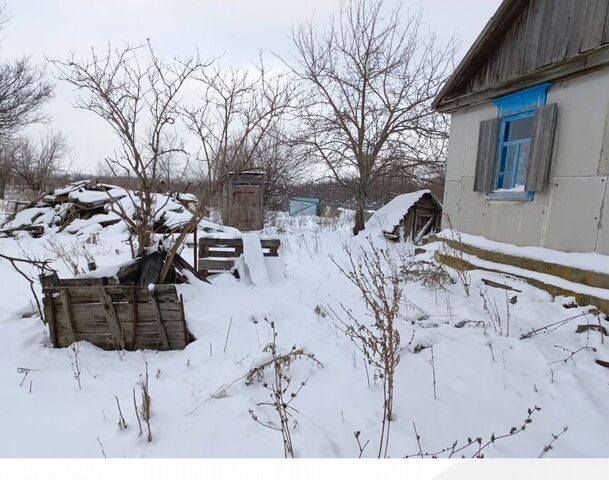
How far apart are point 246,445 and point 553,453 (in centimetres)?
166

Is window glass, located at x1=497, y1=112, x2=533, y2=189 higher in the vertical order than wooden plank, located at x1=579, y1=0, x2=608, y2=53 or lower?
lower

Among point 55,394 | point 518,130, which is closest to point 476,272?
point 518,130

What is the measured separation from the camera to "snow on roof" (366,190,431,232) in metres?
10.4

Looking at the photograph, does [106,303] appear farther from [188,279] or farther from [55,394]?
[188,279]

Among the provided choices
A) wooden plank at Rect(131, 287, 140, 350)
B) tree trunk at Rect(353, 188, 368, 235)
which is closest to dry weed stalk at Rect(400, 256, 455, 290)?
wooden plank at Rect(131, 287, 140, 350)

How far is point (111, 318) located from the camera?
2.84m

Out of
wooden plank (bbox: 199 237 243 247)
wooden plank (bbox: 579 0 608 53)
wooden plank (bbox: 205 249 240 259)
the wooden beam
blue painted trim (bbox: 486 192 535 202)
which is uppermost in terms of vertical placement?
wooden plank (bbox: 579 0 608 53)

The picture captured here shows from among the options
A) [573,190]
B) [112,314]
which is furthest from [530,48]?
[112,314]

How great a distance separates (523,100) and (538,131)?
0.68 m

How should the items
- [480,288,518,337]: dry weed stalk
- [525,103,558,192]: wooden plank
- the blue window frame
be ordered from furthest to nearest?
the blue window frame < [525,103,558,192]: wooden plank < [480,288,518,337]: dry weed stalk

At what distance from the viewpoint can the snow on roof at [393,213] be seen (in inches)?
408

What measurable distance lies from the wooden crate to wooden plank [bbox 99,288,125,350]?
2.49 meters

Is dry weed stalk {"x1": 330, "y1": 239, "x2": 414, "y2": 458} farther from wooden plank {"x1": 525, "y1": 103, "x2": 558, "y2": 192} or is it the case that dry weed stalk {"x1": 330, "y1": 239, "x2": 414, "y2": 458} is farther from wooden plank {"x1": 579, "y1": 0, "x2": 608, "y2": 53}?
wooden plank {"x1": 579, "y1": 0, "x2": 608, "y2": 53}

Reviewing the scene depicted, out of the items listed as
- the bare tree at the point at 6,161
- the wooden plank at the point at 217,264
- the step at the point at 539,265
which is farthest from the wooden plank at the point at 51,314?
the bare tree at the point at 6,161
